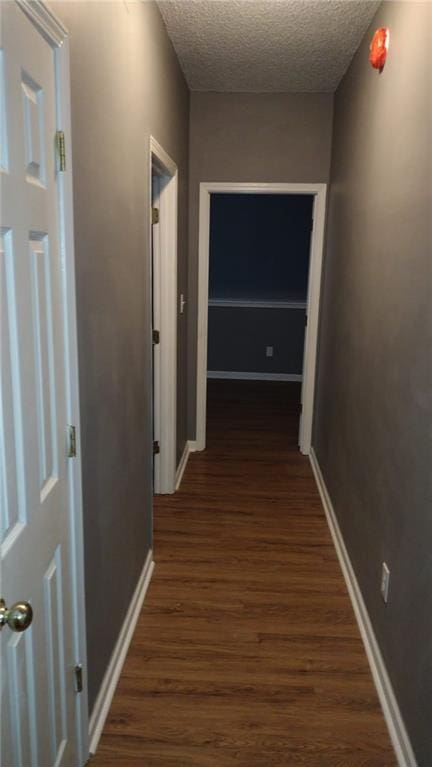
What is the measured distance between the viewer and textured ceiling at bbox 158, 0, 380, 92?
2518 millimetres

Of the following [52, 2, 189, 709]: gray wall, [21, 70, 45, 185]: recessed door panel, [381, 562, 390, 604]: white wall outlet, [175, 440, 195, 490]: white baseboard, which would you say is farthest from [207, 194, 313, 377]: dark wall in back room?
[21, 70, 45, 185]: recessed door panel

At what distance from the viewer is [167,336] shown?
3367mm

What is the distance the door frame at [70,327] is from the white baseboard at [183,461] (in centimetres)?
214

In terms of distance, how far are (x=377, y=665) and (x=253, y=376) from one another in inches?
198

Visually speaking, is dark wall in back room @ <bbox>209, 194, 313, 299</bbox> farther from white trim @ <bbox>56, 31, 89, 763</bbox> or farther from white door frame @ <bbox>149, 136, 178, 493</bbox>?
white trim @ <bbox>56, 31, 89, 763</bbox>

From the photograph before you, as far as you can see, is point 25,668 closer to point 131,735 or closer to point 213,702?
point 131,735

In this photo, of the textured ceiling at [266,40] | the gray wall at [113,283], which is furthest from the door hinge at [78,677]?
the textured ceiling at [266,40]

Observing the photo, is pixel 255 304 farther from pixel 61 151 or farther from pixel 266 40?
pixel 61 151

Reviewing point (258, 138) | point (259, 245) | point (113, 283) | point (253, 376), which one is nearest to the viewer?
point (113, 283)

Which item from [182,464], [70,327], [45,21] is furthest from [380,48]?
[182,464]

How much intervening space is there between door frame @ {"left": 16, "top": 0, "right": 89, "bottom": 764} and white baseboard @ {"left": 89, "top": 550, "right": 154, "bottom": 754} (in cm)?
A: 10

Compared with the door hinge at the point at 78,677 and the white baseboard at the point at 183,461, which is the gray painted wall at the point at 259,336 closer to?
the white baseboard at the point at 183,461

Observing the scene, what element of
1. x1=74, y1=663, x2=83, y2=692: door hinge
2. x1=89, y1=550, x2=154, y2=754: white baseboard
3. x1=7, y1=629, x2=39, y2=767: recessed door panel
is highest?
x1=7, y1=629, x2=39, y2=767: recessed door panel

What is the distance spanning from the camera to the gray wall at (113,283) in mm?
1541
